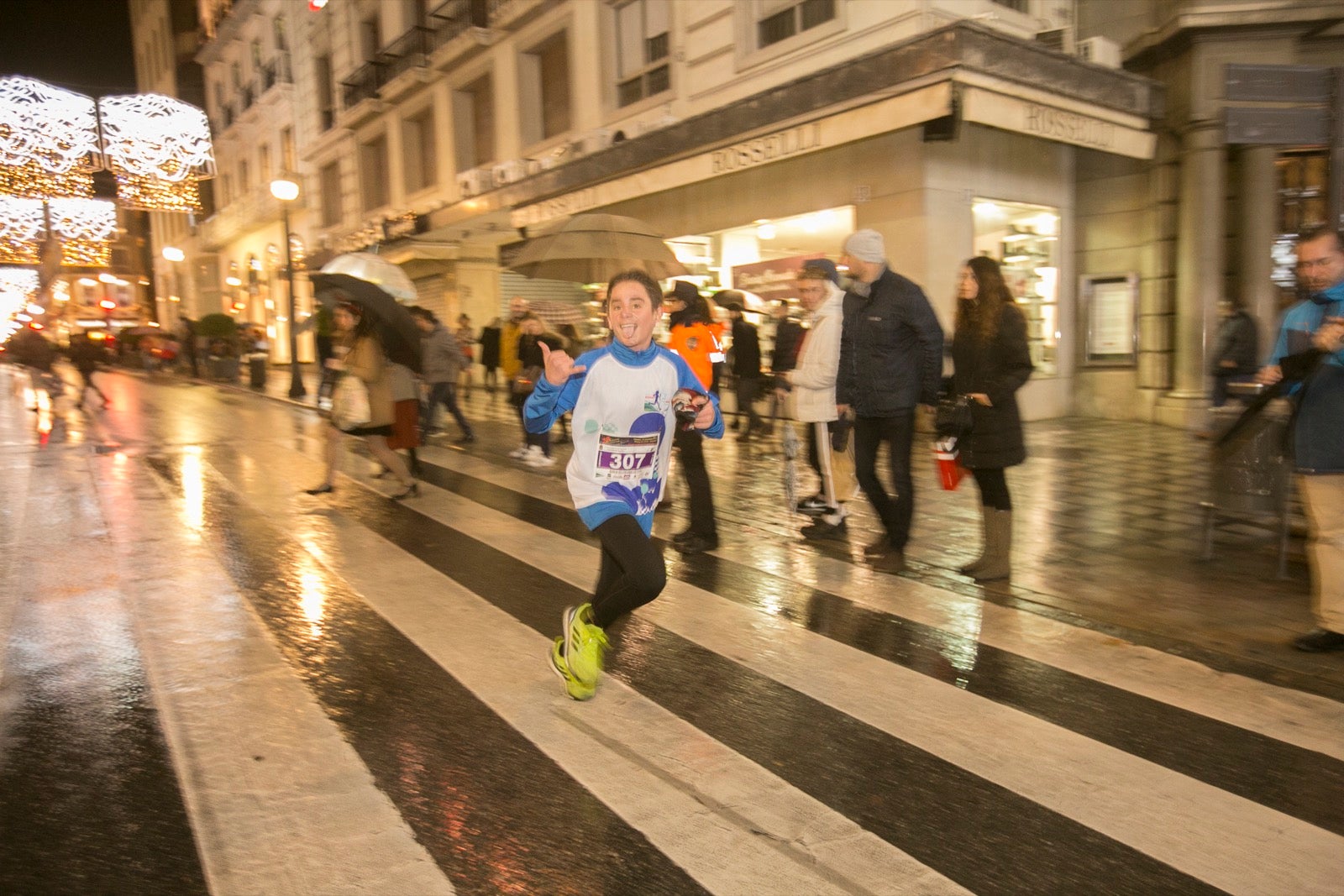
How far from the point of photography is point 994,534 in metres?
5.38

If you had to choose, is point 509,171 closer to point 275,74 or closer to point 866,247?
point 866,247

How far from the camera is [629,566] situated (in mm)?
3539

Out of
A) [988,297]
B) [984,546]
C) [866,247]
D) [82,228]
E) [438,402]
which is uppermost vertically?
[82,228]

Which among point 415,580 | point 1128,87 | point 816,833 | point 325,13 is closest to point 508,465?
point 415,580

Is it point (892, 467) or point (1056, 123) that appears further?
point (1056, 123)

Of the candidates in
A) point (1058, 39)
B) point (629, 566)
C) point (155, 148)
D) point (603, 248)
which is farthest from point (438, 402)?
point (155, 148)

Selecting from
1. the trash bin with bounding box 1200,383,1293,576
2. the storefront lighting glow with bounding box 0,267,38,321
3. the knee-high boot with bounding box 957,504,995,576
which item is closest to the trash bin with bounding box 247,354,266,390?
the knee-high boot with bounding box 957,504,995,576

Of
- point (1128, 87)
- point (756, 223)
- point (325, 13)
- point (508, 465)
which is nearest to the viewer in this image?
point (508, 465)

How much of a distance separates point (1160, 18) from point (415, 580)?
523 inches

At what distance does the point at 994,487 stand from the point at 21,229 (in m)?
41.9

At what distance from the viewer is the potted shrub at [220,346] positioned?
28.3 m

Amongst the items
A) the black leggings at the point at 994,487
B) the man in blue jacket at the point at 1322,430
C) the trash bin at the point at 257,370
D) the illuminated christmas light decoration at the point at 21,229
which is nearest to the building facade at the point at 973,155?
the black leggings at the point at 994,487

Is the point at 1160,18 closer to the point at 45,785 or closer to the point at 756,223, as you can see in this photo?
the point at 756,223

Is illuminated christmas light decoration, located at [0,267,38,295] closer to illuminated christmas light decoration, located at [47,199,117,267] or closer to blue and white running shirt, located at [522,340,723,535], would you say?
illuminated christmas light decoration, located at [47,199,117,267]
